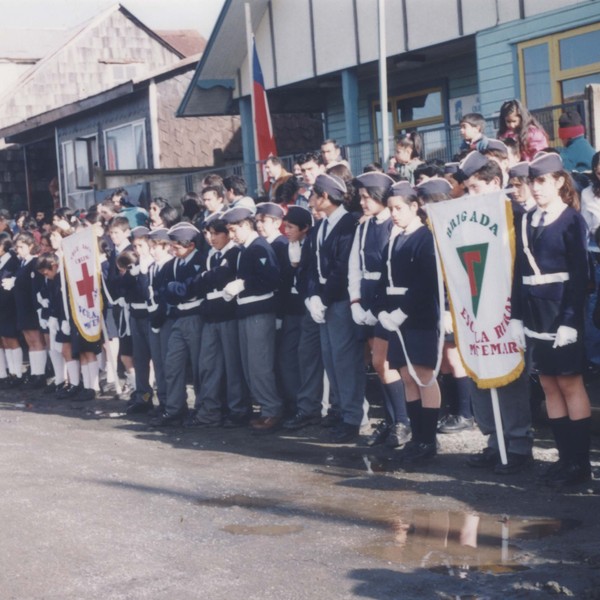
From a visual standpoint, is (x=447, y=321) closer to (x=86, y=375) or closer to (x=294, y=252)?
(x=294, y=252)

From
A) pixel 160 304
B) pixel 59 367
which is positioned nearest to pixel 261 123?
pixel 59 367

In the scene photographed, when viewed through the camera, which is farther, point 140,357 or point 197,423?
point 140,357

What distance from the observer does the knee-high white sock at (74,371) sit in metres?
14.1

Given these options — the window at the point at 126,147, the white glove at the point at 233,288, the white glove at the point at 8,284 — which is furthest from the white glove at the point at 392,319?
the window at the point at 126,147

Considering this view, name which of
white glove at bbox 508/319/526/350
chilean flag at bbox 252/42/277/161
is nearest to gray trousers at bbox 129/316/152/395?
chilean flag at bbox 252/42/277/161

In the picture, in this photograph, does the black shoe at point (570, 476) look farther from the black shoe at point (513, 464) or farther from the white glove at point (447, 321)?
the white glove at point (447, 321)

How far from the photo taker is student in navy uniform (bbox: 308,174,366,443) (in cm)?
998

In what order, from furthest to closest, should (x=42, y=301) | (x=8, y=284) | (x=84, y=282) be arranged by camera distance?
(x=8, y=284) → (x=42, y=301) → (x=84, y=282)

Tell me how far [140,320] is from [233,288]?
2028mm

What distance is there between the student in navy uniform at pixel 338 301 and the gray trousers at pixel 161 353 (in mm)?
2269

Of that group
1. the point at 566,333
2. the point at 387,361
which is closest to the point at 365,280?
the point at 387,361

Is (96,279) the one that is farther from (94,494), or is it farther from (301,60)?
(301,60)

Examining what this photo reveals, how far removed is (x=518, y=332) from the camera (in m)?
7.99

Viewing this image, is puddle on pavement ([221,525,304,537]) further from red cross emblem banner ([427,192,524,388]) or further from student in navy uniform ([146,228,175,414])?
student in navy uniform ([146,228,175,414])
